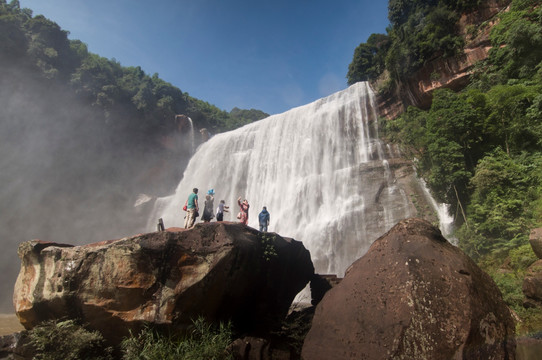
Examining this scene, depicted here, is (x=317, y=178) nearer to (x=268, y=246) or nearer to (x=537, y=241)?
(x=268, y=246)

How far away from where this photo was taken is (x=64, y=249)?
673 centimetres

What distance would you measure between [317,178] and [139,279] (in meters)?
14.1

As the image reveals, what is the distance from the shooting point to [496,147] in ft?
40.3

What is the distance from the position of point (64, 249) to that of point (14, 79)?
2410 centimetres

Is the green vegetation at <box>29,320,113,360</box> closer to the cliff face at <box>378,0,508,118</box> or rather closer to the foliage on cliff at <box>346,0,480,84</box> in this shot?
the cliff face at <box>378,0,508,118</box>

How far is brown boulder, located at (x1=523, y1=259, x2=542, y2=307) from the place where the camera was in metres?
6.44

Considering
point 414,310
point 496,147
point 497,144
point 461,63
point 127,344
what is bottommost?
point 127,344

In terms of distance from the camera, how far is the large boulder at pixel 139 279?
238 inches

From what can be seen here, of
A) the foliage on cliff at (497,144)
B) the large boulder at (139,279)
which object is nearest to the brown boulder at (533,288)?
the foliage on cliff at (497,144)

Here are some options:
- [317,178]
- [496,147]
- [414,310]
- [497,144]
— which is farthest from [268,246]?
[317,178]

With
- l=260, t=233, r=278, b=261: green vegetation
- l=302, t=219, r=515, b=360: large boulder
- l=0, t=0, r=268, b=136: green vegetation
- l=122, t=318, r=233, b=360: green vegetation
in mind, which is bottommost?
l=122, t=318, r=233, b=360: green vegetation

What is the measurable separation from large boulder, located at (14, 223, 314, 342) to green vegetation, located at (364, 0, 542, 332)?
633cm

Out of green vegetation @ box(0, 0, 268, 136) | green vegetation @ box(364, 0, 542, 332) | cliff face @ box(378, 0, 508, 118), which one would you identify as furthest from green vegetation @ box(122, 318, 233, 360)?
green vegetation @ box(0, 0, 268, 136)

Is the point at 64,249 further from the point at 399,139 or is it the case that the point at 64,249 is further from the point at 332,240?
the point at 399,139
